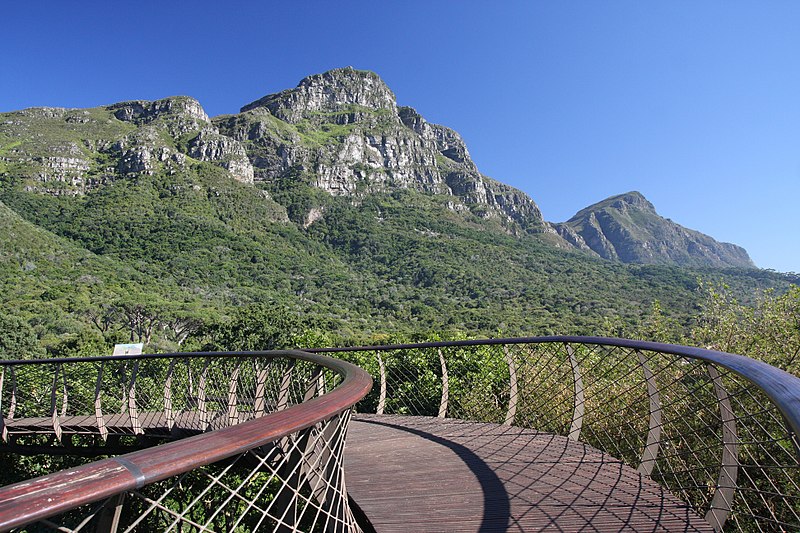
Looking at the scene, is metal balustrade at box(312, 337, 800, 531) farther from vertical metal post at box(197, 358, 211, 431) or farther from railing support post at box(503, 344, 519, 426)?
vertical metal post at box(197, 358, 211, 431)

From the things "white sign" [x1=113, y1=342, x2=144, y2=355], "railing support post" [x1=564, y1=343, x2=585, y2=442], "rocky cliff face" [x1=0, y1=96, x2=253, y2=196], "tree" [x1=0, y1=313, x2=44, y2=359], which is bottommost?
"tree" [x1=0, y1=313, x2=44, y2=359]

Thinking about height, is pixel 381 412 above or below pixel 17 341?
above

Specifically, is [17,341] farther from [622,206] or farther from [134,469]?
[622,206]

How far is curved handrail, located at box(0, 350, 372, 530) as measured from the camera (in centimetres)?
67

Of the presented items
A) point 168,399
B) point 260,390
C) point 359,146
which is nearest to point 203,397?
point 168,399

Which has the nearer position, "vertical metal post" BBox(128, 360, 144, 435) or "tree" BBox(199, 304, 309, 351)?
"vertical metal post" BBox(128, 360, 144, 435)

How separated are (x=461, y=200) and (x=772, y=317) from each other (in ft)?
353

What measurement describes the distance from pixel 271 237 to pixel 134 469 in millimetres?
79225

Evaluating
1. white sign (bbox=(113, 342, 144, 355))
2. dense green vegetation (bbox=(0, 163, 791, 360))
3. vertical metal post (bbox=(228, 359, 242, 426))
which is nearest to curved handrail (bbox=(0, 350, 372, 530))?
vertical metal post (bbox=(228, 359, 242, 426))

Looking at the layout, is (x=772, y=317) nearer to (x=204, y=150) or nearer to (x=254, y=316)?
(x=254, y=316)

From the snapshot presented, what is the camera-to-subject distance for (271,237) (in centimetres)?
7719

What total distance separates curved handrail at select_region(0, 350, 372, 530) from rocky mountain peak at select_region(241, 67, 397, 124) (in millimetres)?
132516

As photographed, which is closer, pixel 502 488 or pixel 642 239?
pixel 502 488

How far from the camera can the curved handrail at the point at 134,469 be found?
672 millimetres
